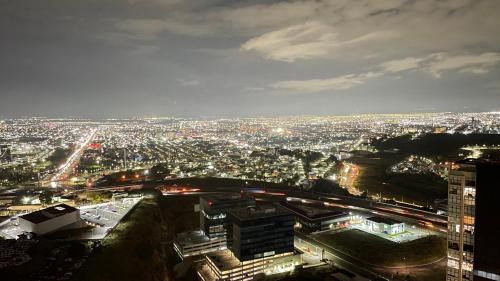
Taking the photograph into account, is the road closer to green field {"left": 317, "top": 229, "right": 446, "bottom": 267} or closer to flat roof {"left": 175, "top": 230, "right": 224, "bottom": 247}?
flat roof {"left": 175, "top": 230, "right": 224, "bottom": 247}

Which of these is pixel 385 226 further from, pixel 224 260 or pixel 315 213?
pixel 224 260

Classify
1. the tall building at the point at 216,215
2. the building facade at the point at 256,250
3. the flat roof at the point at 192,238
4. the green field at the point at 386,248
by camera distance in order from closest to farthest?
the building facade at the point at 256,250
the green field at the point at 386,248
the flat roof at the point at 192,238
the tall building at the point at 216,215

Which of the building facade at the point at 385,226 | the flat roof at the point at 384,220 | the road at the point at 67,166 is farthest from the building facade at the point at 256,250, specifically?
the road at the point at 67,166

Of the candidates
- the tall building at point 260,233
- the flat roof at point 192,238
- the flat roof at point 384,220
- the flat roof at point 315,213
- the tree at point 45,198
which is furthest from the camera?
the tree at point 45,198

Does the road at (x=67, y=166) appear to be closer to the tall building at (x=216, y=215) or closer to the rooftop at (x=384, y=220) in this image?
the tall building at (x=216, y=215)

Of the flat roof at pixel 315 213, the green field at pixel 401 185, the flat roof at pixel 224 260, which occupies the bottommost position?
the flat roof at pixel 224 260

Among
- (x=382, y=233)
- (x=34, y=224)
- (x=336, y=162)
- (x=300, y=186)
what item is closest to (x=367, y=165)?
(x=336, y=162)
